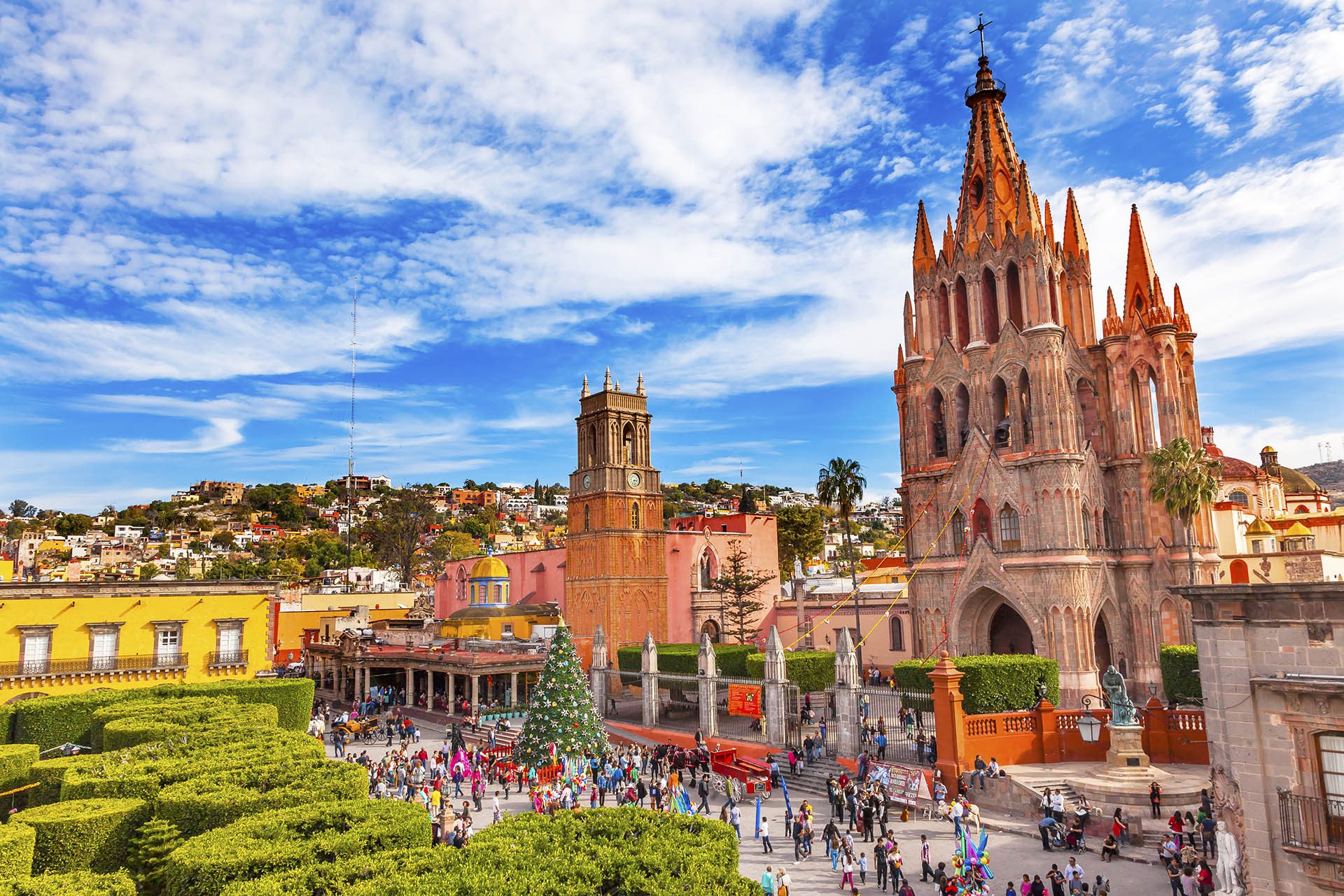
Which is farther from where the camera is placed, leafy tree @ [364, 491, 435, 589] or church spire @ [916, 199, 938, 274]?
leafy tree @ [364, 491, 435, 589]

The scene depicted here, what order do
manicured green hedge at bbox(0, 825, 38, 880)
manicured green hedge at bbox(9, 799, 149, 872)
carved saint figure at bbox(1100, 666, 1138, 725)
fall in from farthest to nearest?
carved saint figure at bbox(1100, 666, 1138, 725)
manicured green hedge at bbox(9, 799, 149, 872)
manicured green hedge at bbox(0, 825, 38, 880)

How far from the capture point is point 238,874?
1202 cm

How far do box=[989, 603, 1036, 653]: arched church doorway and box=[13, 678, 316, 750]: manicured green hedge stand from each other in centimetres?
2915

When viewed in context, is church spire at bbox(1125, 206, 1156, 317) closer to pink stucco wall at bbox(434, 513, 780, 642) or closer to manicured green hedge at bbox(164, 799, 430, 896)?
pink stucco wall at bbox(434, 513, 780, 642)

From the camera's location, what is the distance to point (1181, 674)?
3136cm

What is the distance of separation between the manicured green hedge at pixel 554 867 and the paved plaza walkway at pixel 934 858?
6.92 metres

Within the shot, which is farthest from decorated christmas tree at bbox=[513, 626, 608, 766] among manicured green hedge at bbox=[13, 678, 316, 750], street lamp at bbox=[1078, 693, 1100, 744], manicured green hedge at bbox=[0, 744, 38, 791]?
street lamp at bbox=[1078, 693, 1100, 744]

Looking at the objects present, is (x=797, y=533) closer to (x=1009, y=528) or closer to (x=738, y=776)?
(x=1009, y=528)

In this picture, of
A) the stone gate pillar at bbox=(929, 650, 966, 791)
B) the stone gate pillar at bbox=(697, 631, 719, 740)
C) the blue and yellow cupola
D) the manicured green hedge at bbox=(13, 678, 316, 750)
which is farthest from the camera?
the blue and yellow cupola

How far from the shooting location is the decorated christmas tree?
28.0m

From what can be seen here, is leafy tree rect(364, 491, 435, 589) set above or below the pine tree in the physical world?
above

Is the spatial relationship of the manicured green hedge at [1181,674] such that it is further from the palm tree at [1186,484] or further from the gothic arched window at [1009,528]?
the gothic arched window at [1009,528]

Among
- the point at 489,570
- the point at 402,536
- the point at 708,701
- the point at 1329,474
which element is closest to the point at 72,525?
the point at 402,536

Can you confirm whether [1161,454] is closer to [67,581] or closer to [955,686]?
[955,686]
